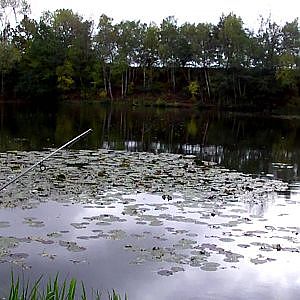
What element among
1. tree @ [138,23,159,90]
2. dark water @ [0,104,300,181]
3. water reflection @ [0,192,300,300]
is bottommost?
water reflection @ [0,192,300,300]

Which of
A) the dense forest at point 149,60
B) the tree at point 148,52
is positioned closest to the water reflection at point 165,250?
the dense forest at point 149,60

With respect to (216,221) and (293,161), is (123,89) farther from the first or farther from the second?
(216,221)

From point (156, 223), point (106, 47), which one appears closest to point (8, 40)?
point (106, 47)

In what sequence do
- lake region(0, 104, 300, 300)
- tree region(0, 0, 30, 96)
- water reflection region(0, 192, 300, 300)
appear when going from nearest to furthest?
water reflection region(0, 192, 300, 300), lake region(0, 104, 300, 300), tree region(0, 0, 30, 96)

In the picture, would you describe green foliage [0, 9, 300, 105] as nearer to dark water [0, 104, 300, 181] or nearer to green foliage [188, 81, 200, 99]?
green foliage [188, 81, 200, 99]

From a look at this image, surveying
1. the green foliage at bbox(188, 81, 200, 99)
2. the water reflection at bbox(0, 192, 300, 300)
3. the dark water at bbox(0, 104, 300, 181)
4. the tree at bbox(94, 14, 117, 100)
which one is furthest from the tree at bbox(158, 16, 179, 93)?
the water reflection at bbox(0, 192, 300, 300)

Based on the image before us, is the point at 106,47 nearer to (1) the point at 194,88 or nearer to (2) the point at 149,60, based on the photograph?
(2) the point at 149,60

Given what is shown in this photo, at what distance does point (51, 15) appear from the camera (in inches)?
2200

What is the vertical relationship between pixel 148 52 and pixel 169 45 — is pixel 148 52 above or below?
below

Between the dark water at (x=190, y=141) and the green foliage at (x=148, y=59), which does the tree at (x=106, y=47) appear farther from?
the dark water at (x=190, y=141)

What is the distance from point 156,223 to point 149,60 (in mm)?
47041

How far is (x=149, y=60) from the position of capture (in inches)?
2120

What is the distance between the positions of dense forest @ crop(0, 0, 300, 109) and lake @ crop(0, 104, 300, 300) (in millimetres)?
32284

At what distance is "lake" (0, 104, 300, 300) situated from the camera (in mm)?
5941
